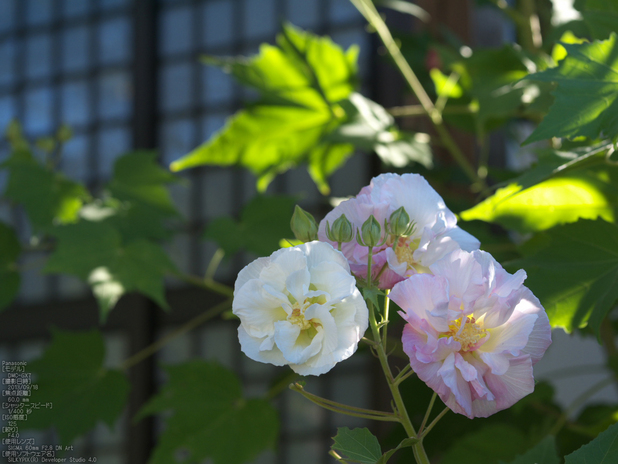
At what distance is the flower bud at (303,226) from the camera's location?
267mm

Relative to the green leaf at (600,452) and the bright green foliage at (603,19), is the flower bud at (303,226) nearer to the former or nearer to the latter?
the green leaf at (600,452)

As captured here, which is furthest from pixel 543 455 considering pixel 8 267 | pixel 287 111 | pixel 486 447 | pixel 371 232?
pixel 8 267

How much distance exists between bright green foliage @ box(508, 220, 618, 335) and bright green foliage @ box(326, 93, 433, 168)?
1.10ft

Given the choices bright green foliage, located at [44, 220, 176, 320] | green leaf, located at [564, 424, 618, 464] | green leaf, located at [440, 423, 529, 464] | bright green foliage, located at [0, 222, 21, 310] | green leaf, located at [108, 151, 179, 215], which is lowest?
green leaf, located at [440, 423, 529, 464]

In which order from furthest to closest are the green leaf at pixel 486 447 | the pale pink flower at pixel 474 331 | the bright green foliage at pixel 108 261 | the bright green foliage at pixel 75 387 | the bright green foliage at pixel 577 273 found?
the bright green foliage at pixel 75 387 < the bright green foliage at pixel 108 261 < the green leaf at pixel 486 447 < the bright green foliage at pixel 577 273 < the pale pink flower at pixel 474 331

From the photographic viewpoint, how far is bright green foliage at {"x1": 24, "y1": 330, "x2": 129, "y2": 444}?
31.4 inches

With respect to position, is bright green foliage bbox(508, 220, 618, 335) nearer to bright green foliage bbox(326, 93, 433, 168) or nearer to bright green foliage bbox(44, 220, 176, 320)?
bright green foliage bbox(326, 93, 433, 168)

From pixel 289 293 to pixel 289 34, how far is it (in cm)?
65

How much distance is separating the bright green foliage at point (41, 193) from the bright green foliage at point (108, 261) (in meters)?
0.10

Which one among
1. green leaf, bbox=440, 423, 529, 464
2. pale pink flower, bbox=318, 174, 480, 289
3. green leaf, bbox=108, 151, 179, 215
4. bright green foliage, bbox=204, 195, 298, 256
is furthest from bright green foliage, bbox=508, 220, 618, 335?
green leaf, bbox=108, 151, 179, 215

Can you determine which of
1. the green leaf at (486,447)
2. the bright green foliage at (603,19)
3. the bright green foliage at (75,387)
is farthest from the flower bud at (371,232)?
the bright green foliage at (75,387)

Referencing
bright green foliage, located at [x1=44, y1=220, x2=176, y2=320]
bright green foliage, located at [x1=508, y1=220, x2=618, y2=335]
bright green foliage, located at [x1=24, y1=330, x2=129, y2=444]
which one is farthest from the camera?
bright green foliage, located at [x1=24, y1=330, x2=129, y2=444]

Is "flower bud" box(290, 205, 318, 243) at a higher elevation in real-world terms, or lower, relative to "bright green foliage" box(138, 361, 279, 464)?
higher

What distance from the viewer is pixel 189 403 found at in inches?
29.7
